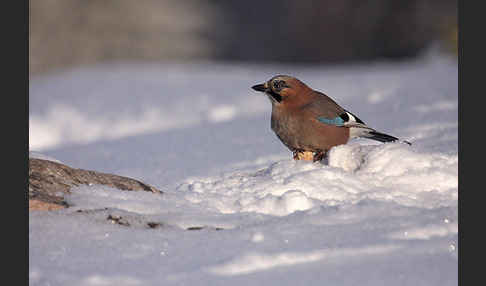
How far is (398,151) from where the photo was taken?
4000mm

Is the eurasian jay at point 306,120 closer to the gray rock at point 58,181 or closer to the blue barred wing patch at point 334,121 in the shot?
the blue barred wing patch at point 334,121


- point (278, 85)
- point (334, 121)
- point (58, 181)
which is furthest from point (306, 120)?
point (58, 181)

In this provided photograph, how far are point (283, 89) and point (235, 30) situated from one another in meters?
14.4

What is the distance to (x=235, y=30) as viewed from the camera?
18.5 metres

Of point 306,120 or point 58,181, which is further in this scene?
point 306,120

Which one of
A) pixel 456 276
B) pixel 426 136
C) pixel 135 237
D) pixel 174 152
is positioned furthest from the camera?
pixel 174 152

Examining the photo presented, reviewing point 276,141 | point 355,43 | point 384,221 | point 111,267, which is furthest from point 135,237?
point 355,43

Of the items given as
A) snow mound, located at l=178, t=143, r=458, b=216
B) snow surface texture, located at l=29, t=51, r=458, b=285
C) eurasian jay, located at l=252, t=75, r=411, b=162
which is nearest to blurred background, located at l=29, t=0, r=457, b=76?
snow surface texture, located at l=29, t=51, r=458, b=285

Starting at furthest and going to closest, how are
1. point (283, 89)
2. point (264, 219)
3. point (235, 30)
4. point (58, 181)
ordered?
point (235, 30), point (283, 89), point (58, 181), point (264, 219)

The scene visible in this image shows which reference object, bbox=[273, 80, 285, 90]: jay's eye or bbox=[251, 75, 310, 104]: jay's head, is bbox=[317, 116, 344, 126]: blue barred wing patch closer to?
bbox=[251, 75, 310, 104]: jay's head

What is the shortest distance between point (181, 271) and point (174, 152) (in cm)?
309

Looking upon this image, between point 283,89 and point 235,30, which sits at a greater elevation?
point 235,30

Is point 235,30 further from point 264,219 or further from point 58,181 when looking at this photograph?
point 264,219

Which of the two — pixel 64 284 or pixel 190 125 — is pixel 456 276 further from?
pixel 190 125
